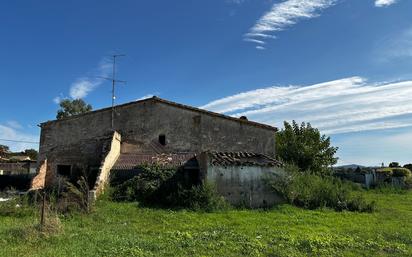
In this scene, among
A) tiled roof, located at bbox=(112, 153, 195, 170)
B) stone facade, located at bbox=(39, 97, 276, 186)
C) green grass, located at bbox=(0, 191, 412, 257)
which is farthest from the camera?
stone facade, located at bbox=(39, 97, 276, 186)

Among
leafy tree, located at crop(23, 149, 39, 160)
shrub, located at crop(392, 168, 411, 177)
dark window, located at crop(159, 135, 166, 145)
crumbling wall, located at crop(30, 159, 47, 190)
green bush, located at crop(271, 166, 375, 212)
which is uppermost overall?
leafy tree, located at crop(23, 149, 39, 160)

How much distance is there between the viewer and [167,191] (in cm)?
1814

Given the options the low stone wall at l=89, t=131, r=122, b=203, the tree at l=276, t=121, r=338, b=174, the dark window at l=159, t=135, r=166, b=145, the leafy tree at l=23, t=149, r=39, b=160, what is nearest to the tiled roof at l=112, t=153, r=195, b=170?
the low stone wall at l=89, t=131, r=122, b=203

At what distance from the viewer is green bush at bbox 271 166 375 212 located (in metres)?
18.1

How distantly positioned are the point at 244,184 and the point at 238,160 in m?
1.15

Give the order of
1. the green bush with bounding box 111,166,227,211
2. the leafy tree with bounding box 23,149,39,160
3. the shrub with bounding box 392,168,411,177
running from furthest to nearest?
1. the leafy tree with bounding box 23,149,39,160
2. the shrub with bounding box 392,168,411,177
3. the green bush with bounding box 111,166,227,211

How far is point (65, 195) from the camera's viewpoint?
15.3 meters

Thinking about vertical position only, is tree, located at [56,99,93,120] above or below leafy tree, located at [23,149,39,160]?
above

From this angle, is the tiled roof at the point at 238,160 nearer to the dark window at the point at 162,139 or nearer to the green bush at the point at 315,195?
the green bush at the point at 315,195

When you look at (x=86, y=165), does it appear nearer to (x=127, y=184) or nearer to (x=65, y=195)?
(x=127, y=184)

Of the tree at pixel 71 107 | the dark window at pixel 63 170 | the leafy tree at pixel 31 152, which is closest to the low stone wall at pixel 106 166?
the dark window at pixel 63 170

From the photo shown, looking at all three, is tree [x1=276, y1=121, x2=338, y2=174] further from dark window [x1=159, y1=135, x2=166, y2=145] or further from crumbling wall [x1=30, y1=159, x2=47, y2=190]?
crumbling wall [x1=30, y1=159, x2=47, y2=190]

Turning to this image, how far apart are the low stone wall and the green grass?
90cm

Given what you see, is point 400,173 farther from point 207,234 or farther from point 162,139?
point 207,234
